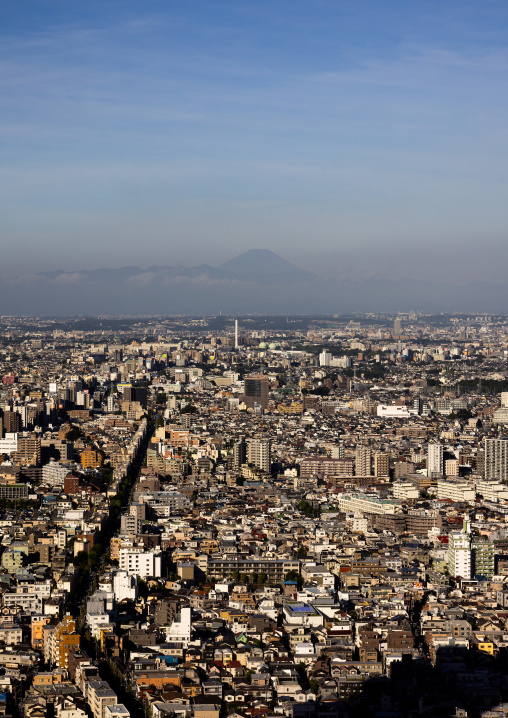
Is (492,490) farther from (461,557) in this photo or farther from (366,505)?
(461,557)

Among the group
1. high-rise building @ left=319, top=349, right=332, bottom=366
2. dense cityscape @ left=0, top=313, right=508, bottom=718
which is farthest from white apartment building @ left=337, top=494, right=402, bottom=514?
high-rise building @ left=319, top=349, right=332, bottom=366

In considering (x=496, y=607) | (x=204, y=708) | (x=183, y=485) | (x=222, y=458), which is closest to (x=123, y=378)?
(x=222, y=458)

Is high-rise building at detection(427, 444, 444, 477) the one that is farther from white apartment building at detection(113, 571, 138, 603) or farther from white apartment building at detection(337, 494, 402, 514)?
white apartment building at detection(113, 571, 138, 603)

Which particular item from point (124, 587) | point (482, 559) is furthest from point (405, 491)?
point (124, 587)

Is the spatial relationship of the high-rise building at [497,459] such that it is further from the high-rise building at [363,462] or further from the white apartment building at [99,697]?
the white apartment building at [99,697]

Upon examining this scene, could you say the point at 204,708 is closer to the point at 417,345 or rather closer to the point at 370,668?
the point at 370,668

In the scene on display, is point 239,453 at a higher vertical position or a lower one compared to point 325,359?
lower
